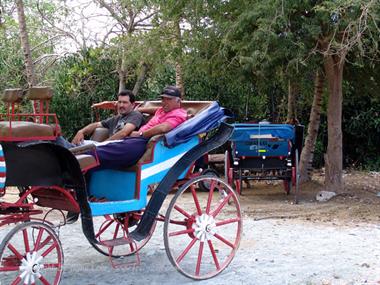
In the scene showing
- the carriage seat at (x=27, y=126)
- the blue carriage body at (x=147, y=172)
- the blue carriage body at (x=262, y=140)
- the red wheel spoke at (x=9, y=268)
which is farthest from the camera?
the blue carriage body at (x=262, y=140)

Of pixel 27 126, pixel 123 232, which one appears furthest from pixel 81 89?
pixel 27 126

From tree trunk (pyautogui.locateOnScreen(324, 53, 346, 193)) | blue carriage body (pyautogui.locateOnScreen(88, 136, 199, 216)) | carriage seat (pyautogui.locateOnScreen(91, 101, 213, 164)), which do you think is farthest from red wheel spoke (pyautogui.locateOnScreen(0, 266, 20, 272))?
tree trunk (pyautogui.locateOnScreen(324, 53, 346, 193))

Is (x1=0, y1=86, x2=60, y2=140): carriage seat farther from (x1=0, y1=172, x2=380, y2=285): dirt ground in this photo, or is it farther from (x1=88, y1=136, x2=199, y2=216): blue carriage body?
(x1=0, y1=172, x2=380, y2=285): dirt ground


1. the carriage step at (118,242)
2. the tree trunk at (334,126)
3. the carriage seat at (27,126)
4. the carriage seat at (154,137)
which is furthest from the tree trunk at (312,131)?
the carriage seat at (27,126)

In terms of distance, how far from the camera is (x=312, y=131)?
38.4ft

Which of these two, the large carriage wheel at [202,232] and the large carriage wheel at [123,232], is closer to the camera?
the large carriage wheel at [202,232]

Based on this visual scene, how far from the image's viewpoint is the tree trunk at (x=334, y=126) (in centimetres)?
1008

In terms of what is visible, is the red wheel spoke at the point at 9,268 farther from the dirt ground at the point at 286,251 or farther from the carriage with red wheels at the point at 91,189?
the dirt ground at the point at 286,251

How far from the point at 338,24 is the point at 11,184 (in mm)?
5712

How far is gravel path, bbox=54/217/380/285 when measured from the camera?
5613 millimetres

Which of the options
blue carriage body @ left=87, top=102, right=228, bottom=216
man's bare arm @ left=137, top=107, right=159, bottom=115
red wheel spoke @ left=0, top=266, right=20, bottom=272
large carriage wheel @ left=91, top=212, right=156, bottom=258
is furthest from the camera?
man's bare arm @ left=137, top=107, right=159, bottom=115

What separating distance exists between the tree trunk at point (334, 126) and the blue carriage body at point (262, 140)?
2.40 feet

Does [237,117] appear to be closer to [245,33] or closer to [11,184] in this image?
[245,33]

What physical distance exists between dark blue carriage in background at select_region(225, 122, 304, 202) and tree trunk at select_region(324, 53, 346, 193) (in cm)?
65
